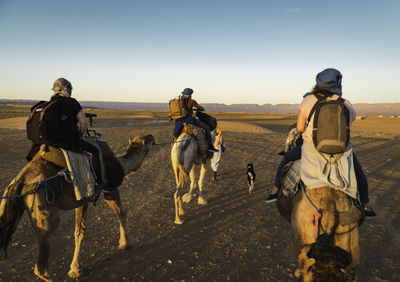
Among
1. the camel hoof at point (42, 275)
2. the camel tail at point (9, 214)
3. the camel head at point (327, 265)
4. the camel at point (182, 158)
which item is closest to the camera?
the camel head at point (327, 265)

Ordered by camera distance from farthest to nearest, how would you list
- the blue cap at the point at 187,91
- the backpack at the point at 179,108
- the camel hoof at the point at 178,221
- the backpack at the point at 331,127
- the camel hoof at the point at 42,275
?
the blue cap at the point at 187,91 < the backpack at the point at 179,108 < the camel hoof at the point at 178,221 < the camel hoof at the point at 42,275 < the backpack at the point at 331,127

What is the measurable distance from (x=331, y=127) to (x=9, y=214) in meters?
3.90

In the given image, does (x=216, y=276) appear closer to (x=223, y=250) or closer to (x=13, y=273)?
(x=223, y=250)

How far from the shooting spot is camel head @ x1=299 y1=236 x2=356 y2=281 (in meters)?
2.19

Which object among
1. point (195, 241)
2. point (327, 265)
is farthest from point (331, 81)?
point (195, 241)

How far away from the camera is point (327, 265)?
221 centimetres

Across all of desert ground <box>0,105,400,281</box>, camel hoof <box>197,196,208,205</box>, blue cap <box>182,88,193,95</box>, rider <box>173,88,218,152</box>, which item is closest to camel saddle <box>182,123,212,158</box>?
rider <box>173,88,218,152</box>

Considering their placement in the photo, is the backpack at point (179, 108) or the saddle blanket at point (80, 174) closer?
the saddle blanket at point (80, 174)

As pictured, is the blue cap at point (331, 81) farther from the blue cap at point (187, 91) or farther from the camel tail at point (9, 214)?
the blue cap at point (187, 91)

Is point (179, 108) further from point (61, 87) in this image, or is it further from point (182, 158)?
point (61, 87)

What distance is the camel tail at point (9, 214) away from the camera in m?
2.95

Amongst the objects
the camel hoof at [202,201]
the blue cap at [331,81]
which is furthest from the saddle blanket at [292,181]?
the camel hoof at [202,201]

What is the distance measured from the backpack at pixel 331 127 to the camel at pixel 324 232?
0.49 m

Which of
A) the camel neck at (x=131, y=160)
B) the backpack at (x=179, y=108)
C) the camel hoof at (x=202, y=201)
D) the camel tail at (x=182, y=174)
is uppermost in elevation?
the backpack at (x=179, y=108)
